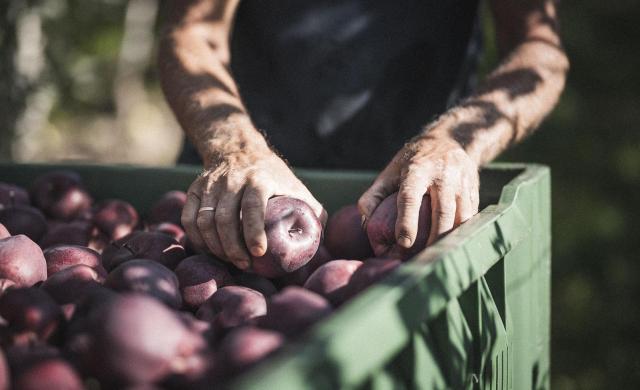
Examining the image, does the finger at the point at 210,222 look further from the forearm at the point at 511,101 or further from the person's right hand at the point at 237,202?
the forearm at the point at 511,101

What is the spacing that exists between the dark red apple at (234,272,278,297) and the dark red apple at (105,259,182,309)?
0.67ft

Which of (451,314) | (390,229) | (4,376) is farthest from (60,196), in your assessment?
(451,314)

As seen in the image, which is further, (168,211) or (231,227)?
(168,211)

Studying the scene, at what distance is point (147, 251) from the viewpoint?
1.76 meters

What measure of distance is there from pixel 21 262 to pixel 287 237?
0.59 metres

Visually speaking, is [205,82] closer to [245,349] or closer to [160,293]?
[160,293]

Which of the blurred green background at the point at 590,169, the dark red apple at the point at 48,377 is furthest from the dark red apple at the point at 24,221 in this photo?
the blurred green background at the point at 590,169

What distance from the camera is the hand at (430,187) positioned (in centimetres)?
160

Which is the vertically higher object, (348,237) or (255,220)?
(255,220)

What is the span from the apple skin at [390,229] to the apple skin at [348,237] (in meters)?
0.09

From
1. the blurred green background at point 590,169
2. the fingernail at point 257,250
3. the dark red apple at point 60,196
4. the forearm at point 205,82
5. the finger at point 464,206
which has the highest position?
the forearm at point 205,82

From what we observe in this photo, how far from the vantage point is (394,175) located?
1.76 metres

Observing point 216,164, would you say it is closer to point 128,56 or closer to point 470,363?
point 470,363

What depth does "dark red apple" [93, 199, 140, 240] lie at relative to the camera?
2170mm
